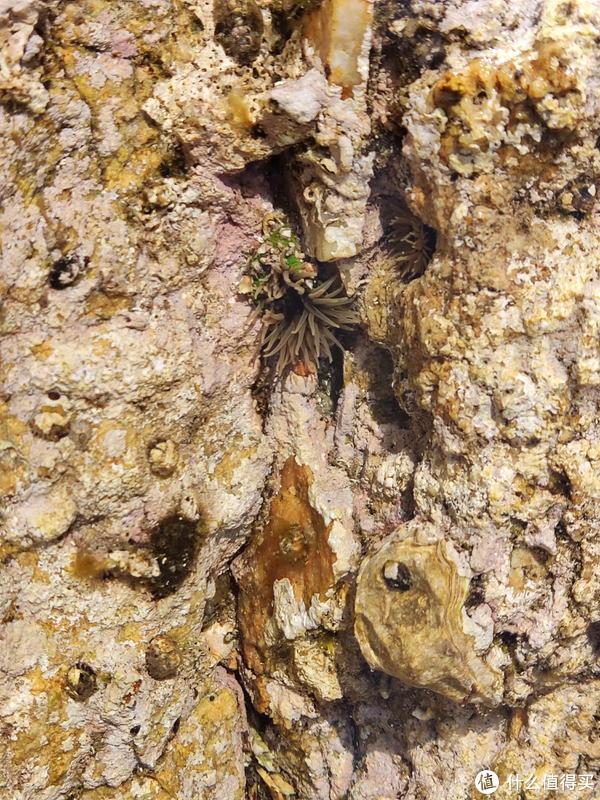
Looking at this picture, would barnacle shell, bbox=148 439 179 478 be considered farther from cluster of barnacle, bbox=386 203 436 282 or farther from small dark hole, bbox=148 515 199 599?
cluster of barnacle, bbox=386 203 436 282

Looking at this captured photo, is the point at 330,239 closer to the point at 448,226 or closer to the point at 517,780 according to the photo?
the point at 448,226

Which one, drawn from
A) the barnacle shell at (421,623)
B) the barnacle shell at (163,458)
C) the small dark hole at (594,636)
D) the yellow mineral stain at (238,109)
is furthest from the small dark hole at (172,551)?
the small dark hole at (594,636)

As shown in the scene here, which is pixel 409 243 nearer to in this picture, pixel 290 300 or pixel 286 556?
pixel 290 300

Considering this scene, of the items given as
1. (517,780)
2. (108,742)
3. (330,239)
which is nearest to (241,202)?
(330,239)

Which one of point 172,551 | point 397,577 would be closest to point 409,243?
point 397,577

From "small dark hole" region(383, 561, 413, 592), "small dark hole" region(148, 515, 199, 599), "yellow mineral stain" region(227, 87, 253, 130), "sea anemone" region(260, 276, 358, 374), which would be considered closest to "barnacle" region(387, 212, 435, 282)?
"sea anemone" region(260, 276, 358, 374)

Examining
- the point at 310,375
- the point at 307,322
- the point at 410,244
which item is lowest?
the point at 310,375

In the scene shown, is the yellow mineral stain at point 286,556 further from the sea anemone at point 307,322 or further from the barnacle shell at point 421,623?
the sea anemone at point 307,322
